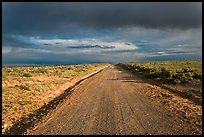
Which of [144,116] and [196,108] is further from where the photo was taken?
[196,108]

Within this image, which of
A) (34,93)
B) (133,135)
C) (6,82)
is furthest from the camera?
(6,82)

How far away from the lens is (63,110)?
1252 centimetres

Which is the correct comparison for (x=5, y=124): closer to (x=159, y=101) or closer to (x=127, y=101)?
(x=127, y=101)

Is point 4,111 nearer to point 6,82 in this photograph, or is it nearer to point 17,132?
point 17,132

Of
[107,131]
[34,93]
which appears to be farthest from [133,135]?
[34,93]

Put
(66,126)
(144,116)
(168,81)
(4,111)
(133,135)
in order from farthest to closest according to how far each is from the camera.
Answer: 1. (168,81)
2. (4,111)
3. (144,116)
4. (66,126)
5. (133,135)

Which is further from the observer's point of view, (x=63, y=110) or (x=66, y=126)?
(x=63, y=110)

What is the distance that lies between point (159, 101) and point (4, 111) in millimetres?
9026

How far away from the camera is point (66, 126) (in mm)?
9453

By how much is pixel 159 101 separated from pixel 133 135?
20.5ft

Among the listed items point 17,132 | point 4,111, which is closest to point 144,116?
point 17,132

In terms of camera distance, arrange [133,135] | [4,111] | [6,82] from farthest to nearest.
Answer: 1. [6,82]
2. [4,111]
3. [133,135]

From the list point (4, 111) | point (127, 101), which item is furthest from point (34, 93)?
point (127, 101)

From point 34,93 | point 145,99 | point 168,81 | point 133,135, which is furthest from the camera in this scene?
point 168,81
